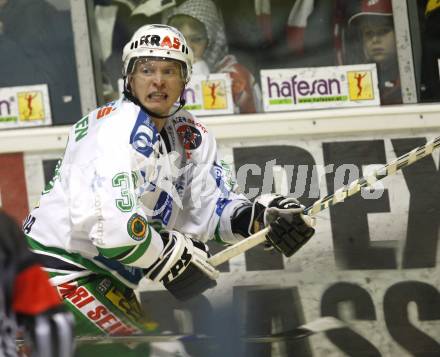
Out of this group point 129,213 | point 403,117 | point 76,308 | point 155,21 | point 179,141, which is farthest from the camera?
point 155,21

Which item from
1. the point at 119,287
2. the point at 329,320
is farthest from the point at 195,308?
the point at 119,287

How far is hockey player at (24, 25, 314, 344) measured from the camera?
138 inches

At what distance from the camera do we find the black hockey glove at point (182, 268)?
3.68 m

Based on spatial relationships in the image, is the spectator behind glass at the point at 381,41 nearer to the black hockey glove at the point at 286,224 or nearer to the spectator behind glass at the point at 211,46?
the spectator behind glass at the point at 211,46

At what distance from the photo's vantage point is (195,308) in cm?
502

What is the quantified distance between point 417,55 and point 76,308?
2198 mm

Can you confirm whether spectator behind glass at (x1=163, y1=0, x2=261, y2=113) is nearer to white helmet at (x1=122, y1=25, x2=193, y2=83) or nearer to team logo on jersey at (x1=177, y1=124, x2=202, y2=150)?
team logo on jersey at (x1=177, y1=124, x2=202, y2=150)

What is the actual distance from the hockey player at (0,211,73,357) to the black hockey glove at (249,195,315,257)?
1.54 meters

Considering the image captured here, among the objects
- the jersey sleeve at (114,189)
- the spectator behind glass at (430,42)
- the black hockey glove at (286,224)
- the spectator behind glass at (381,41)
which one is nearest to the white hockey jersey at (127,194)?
the jersey sleeve at (114,189)

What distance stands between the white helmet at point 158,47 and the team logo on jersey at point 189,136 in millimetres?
240

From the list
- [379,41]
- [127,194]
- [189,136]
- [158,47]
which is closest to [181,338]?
[127,194]

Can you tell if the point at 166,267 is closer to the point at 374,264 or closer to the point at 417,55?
the point at 374,264

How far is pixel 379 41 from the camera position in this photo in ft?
16.8

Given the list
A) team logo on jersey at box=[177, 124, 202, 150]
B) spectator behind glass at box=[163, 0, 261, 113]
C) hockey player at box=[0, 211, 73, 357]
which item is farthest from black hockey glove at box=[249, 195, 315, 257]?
hockey player at box=[0, 211, 73, 357]
